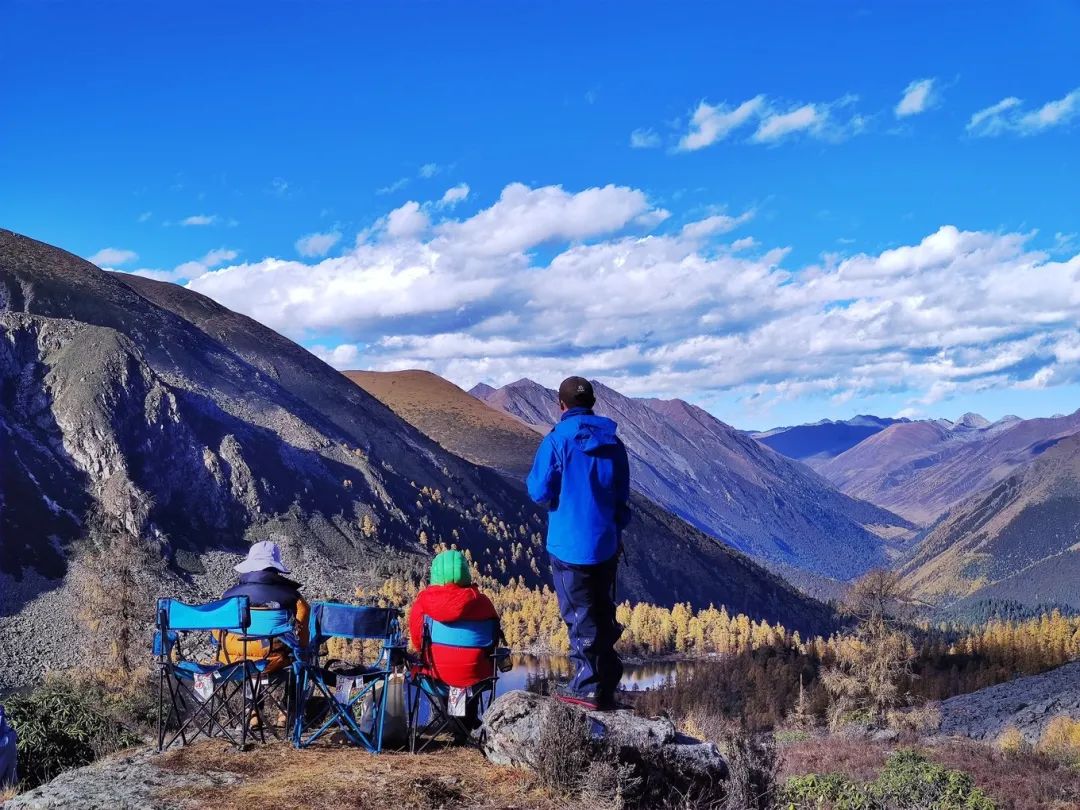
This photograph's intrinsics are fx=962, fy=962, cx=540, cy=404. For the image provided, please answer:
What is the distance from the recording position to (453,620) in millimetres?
11539

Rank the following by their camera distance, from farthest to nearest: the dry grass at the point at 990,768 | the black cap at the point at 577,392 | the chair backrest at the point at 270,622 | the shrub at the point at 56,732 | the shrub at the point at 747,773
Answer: the dry grass at the point at 990,768 < the shrub at the point at 56,732 < the chair backrest at the point at 270,622 < the black cap at the point at 577,392 < the shrub at the point at 747,773

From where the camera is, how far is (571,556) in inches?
430

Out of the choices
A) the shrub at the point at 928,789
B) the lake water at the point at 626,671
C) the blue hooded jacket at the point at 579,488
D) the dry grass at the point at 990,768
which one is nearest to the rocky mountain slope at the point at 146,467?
the lake water at the point at 626,671

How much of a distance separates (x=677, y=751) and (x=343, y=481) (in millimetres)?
177175

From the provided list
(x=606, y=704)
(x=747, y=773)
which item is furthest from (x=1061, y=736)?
(x=606, y=704)

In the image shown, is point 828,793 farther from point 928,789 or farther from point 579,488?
point 579,488

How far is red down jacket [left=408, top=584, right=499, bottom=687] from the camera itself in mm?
11477

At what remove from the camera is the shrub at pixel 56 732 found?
15.8m

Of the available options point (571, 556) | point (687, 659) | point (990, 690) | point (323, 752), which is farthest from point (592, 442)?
point (687, 659)

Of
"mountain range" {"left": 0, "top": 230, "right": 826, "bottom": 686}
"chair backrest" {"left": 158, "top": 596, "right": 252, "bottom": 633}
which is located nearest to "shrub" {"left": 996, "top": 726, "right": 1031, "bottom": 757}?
"chair backrest" {"left": 158, "top": 596, "right": 252, "bottom": 633}

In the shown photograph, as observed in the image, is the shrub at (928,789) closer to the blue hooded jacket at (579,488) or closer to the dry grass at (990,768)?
the dry grass at (990,768)

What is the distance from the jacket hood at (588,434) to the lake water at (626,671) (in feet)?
347

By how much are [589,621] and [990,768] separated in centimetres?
2141

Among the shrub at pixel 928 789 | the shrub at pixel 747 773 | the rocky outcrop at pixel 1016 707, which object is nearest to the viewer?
the shrub at pixel 747 773
